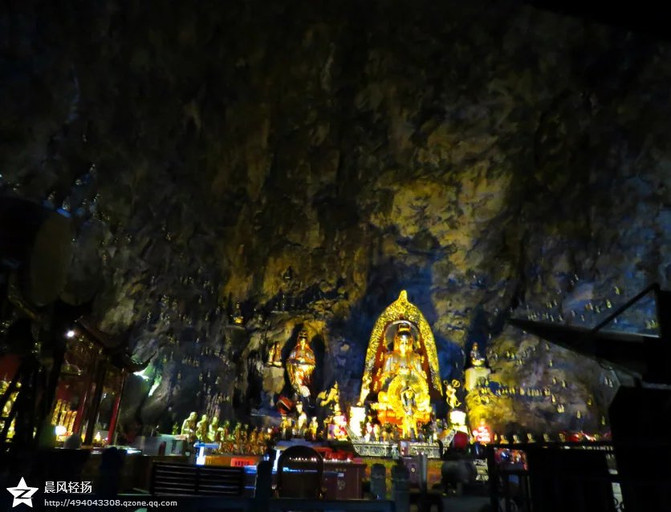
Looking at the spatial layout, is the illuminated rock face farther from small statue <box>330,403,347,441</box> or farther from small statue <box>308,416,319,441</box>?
small statue <box>308,416,319,441</box>

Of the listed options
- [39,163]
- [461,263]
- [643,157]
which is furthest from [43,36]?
[461,263]

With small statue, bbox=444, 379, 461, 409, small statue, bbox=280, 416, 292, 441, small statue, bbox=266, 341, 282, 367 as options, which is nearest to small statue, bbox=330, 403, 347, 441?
small statue, bbox=280, 416, 292, 441

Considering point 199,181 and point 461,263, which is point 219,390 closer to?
point 199,181

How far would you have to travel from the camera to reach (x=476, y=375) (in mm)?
16000

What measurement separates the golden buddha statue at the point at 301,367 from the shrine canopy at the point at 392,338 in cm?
213

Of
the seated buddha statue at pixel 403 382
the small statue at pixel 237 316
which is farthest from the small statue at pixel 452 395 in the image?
the small statue at pixel 237 316

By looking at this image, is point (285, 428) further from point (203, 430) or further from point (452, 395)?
point (452, 395)

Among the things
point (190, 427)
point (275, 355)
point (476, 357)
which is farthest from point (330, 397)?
point (476, 357)

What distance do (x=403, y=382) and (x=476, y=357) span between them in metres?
3.00

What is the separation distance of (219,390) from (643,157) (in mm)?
13884

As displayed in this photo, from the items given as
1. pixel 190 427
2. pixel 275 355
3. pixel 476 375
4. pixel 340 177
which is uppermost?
pixel 340 177

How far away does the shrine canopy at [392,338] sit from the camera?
16.3m

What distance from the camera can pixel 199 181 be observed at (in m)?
11.3

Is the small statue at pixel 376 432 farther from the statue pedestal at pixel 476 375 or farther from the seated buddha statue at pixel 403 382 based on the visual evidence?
the statue pedestal at pixel 476 375
